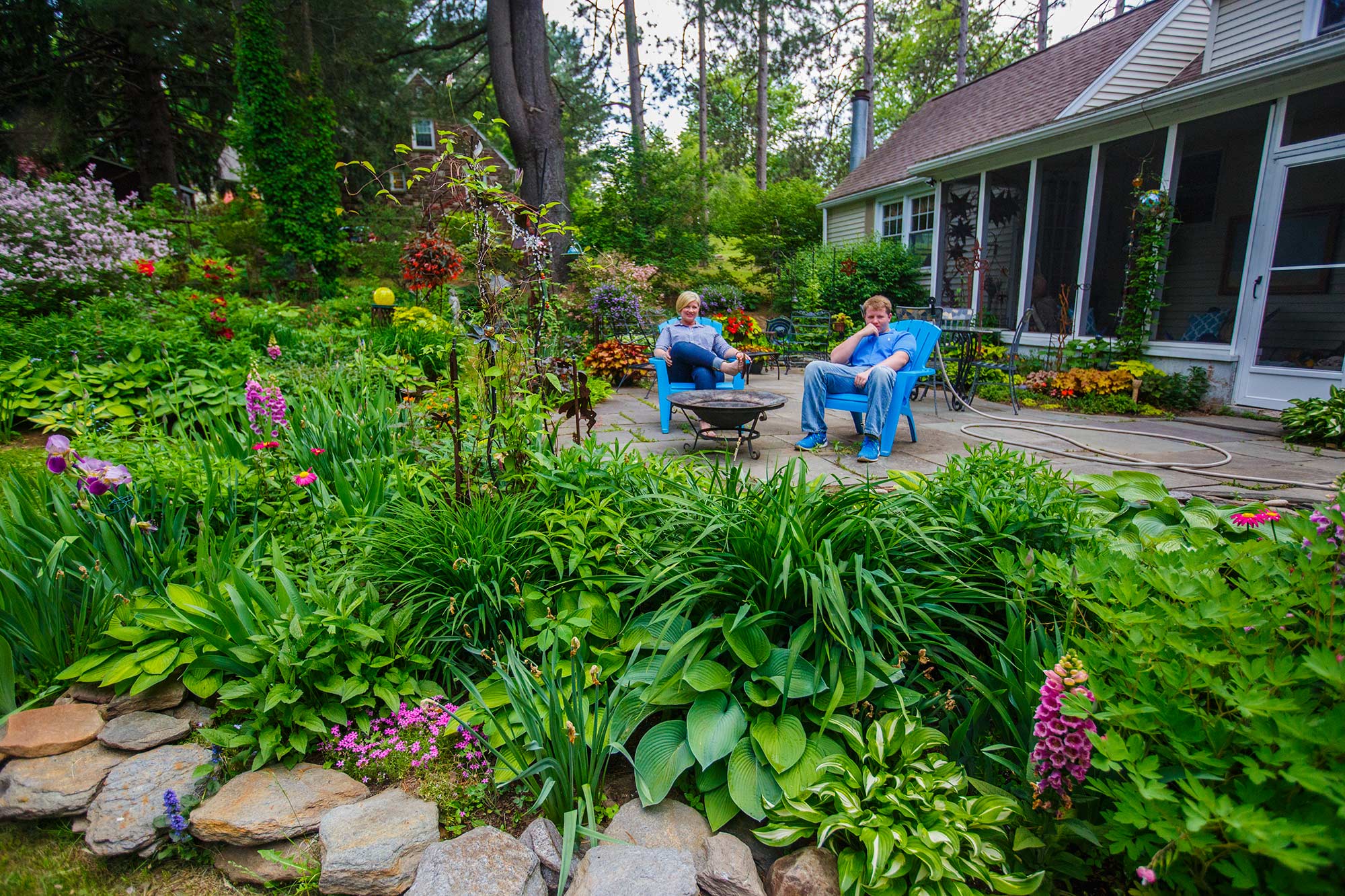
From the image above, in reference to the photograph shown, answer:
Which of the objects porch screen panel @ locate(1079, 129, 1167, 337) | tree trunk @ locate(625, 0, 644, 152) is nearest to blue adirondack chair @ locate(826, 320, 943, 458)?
porch screen panel @ locate(1079, 129, 1167, 337)

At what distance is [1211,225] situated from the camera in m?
8.30

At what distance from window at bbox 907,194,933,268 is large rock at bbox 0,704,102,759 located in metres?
12.0

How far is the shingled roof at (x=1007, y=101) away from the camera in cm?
904

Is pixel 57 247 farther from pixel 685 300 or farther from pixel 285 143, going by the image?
pixel 685 300

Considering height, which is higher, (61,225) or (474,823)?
(61,225)

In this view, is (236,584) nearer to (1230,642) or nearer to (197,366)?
(1230,642)

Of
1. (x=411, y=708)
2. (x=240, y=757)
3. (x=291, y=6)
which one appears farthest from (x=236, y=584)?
(x=291, y=6)

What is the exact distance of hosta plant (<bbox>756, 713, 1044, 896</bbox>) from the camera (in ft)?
4.24

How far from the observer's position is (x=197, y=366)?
14.4ft

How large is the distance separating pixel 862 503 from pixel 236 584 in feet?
6.40

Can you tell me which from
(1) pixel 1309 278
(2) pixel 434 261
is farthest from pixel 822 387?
(1) pixel 1309 278

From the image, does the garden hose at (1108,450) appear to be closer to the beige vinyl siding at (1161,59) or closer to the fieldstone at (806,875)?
the fieldstone at (806,875)

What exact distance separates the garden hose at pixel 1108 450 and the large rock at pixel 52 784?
3.28m

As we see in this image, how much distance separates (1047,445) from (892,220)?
952cm
